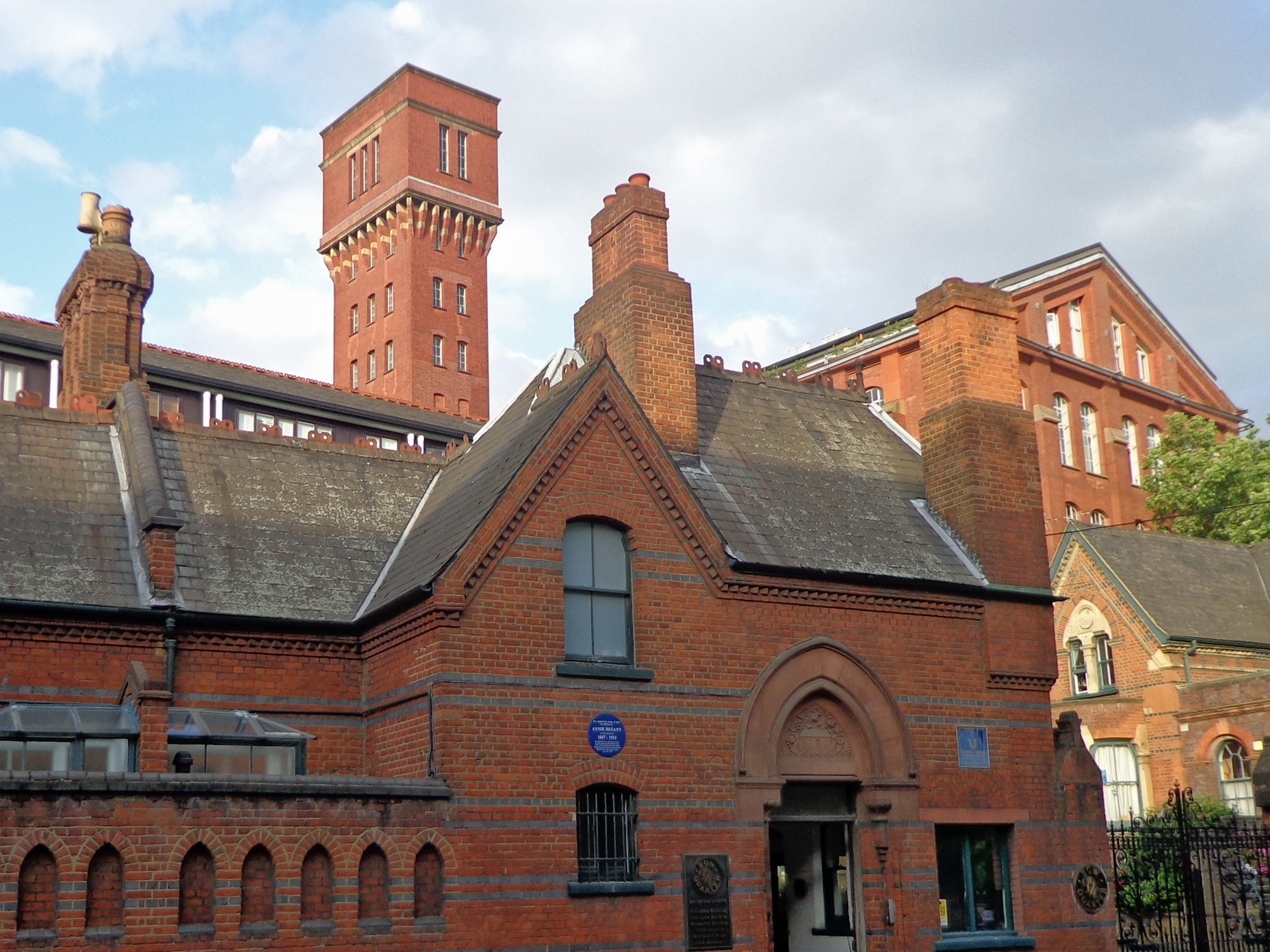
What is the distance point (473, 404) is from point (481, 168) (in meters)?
13.2

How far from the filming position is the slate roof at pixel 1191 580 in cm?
3950

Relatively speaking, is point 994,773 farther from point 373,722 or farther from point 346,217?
→ point 346,217

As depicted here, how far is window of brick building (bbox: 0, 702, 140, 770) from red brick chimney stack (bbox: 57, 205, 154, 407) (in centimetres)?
685

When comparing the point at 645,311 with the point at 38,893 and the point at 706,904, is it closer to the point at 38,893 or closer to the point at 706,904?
the point at 706,904

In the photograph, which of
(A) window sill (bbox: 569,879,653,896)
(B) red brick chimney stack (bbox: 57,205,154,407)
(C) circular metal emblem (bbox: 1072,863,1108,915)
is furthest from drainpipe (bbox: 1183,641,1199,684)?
(B) red brick chimney stack (bbox: 57,205,154,407)

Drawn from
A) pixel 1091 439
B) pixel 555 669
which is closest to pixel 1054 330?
pixel 1091 439

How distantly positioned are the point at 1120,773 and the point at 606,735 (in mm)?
25341

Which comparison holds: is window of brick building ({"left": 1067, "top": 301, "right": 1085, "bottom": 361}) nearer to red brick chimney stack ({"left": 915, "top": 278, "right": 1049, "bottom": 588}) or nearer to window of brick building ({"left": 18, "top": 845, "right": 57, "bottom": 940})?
red brick chimney stack ({"left": 915, "top": 278, "right": 1049, "bottom": 588})

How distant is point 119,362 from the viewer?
2281cm

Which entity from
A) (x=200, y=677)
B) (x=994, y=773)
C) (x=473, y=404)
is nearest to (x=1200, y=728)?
(x=994, y=773)

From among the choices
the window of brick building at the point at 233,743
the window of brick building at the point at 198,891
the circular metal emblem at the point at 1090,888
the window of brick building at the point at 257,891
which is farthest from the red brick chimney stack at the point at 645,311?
the window of brick building at the point at 198,891

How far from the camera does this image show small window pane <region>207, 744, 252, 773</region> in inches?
680

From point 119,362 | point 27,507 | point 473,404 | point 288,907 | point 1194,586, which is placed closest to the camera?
point 288,907

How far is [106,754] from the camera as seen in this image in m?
16.7
